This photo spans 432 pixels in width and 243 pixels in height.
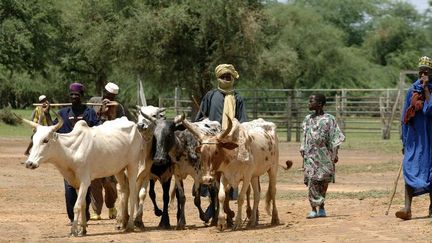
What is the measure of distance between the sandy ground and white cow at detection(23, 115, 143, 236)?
1.69 feet

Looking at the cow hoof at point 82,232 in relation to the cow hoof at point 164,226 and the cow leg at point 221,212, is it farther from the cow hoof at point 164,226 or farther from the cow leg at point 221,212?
the cow leg at point 221,212

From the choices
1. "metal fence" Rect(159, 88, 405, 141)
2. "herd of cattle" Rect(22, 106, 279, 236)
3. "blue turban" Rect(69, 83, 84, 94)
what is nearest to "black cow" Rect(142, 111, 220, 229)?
"herd of cattle" Rect(22, 106, 279, 236)

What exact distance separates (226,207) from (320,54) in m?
55.1

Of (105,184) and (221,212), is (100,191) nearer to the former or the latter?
(105,184)

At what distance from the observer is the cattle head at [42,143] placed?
1323 centimetres

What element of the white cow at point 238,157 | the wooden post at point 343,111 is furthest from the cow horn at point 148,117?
the wooden post at point 343,111

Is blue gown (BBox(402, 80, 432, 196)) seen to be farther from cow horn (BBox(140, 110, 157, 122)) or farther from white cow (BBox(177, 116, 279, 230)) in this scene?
cow horn (BBox(140, 110, 157, 122))

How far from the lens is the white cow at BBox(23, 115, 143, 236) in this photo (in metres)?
13.4

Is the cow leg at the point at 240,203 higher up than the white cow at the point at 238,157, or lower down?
lower down

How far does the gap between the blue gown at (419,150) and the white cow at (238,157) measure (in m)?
2.01

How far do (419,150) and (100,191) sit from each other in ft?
16.1

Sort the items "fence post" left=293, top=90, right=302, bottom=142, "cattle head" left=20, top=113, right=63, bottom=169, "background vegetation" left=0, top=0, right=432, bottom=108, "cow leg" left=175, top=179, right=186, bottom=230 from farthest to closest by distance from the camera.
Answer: "fence post" left=293, top=90, right=302, bottom=142, "background vegetation" left=0, top=0, right=432, bottom=108, "cow leg" left=175, top=179, right=186, bottom=230, "cattle head" left=20, top=113, right=63, bottom=169

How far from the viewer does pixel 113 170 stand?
552 inches

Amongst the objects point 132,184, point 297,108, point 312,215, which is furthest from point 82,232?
point 297,108
